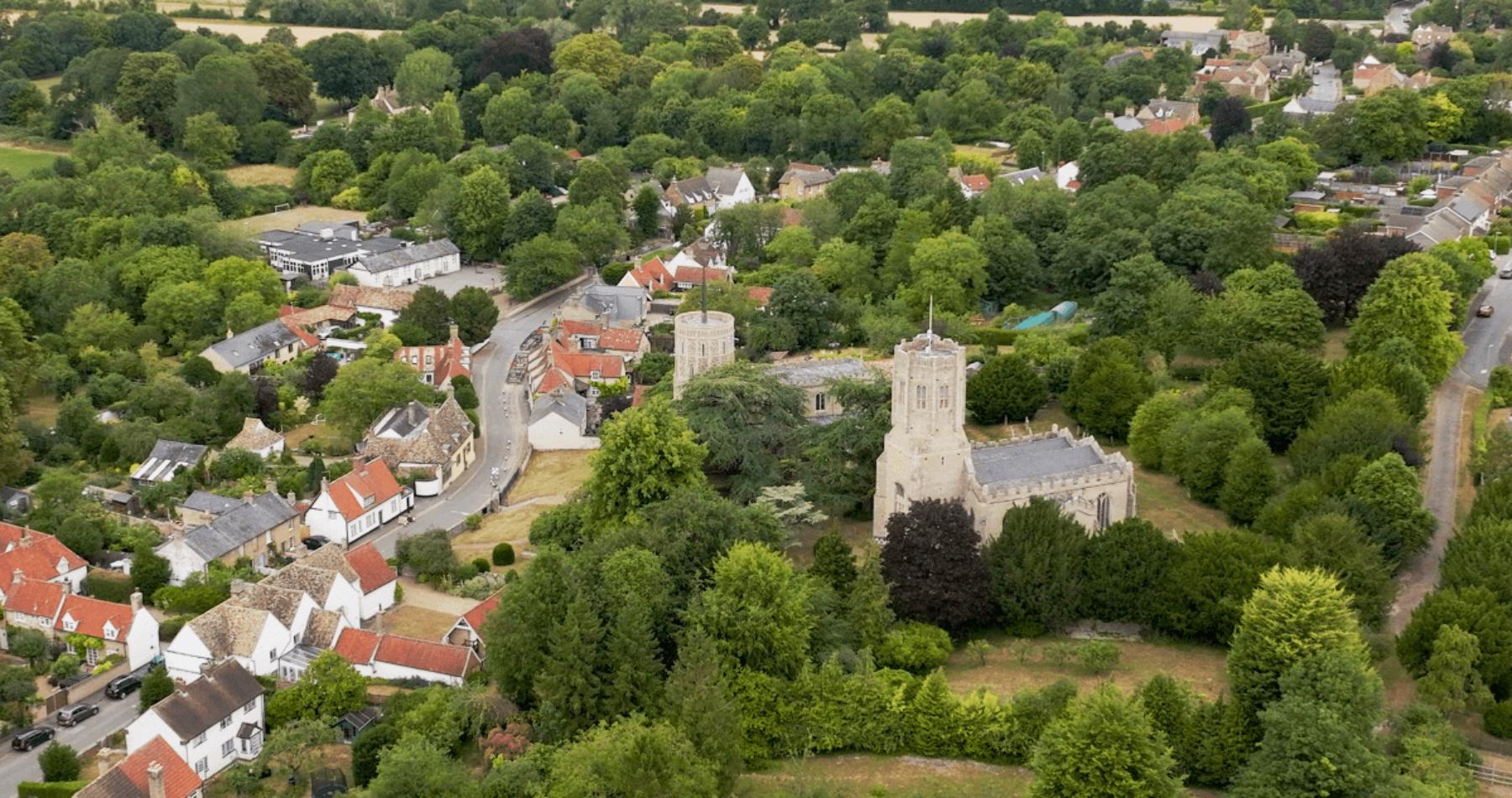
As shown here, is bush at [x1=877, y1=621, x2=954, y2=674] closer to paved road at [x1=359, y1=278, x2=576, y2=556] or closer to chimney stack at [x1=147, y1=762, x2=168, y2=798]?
chimney stack at [x1=147, y1=762, x2=168, y2=798]

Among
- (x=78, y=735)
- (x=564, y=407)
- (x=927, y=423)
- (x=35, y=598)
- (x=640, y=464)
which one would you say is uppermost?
(x=927, y=423)

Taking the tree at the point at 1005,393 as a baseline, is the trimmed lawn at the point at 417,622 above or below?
below

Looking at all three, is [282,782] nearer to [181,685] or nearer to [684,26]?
[181,685]

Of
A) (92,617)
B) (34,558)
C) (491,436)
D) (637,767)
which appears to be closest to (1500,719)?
(637,767)

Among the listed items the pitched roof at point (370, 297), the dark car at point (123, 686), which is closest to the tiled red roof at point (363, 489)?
the dark car at point (123, 686)

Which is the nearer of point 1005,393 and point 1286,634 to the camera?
point 1286,634

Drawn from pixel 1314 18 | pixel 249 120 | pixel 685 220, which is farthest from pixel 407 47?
pixel 1314 18

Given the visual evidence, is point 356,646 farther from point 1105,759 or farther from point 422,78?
point 422,78

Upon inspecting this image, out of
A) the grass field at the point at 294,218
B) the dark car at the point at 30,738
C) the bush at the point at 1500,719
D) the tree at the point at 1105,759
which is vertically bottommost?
the grass field at the point at 294,218

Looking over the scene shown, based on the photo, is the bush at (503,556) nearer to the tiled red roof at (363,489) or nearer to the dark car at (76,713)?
the tiled red roof at (363,489)
